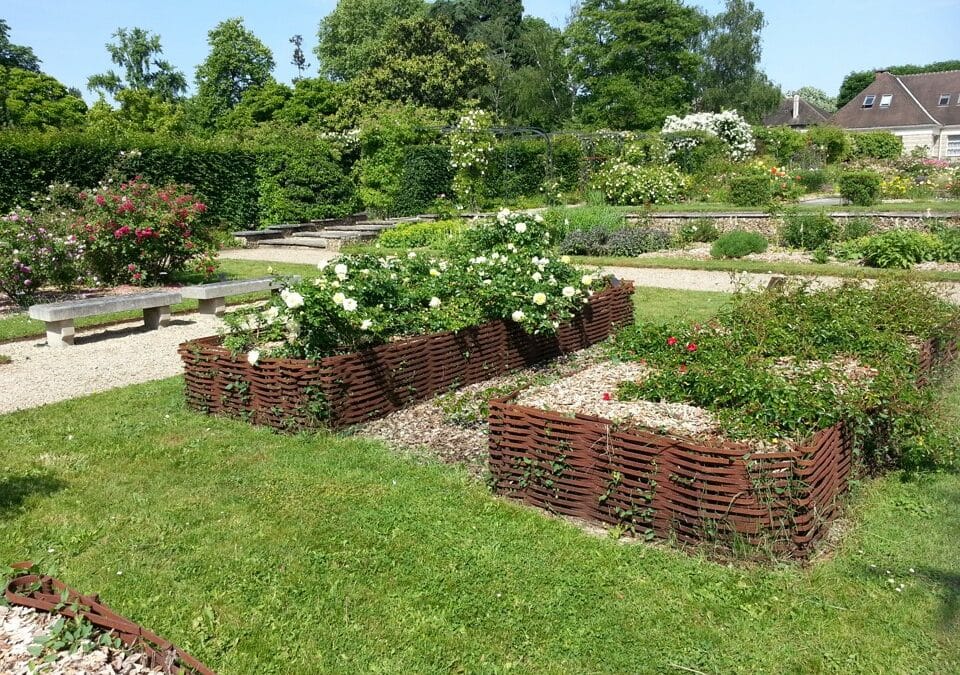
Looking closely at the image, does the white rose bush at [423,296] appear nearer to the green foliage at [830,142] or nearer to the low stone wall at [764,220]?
the low stone wall at [764,220]

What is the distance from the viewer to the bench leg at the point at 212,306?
1046 cm

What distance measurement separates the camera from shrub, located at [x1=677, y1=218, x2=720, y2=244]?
16.4m

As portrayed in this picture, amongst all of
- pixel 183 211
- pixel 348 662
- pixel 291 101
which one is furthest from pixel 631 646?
pixel 291 101

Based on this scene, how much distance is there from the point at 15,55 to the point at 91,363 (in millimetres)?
47347

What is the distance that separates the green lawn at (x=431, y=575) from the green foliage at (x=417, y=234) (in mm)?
12622

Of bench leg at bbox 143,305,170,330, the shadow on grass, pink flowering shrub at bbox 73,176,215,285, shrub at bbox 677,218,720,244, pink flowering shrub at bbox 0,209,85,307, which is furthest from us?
shrub at bbox 677,218,720,244

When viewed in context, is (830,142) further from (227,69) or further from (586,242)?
(227,69)

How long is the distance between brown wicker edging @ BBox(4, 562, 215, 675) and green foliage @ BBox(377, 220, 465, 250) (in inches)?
559

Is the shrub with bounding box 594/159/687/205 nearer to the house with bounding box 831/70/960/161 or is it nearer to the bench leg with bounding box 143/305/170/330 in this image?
the bench leg with bounding box 143/305/170/330

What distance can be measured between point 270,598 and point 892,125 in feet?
180

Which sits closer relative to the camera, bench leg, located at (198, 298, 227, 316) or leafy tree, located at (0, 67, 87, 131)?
bench leg, located at (198, 298, 227, 316)

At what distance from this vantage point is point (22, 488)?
463cm

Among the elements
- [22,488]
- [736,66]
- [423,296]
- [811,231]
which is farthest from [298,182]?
[736,66]

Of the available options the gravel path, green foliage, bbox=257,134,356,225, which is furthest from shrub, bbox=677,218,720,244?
green foliage, bbox=257,134,356,225
